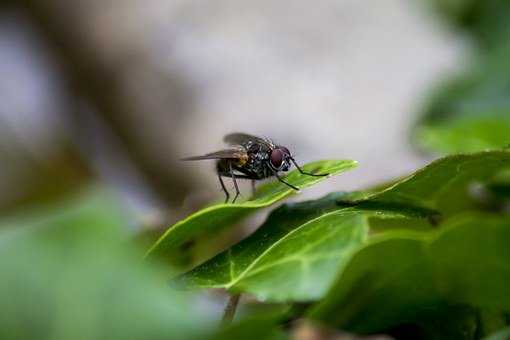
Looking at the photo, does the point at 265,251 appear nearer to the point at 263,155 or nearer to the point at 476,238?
the point at 476,238

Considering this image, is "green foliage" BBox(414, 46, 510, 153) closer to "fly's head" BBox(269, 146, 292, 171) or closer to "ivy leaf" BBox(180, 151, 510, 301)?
"fly's head" BBox(269, 146, 292, 171)

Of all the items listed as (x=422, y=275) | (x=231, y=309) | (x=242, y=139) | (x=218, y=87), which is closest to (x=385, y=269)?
(x=422, y=275)

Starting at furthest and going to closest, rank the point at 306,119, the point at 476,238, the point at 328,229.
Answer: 1. the point at 306,119
2. the point at 328,229
3. the point at 476,238

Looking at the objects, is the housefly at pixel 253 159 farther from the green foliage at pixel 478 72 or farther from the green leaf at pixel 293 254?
the green leaf at pixel 293 254

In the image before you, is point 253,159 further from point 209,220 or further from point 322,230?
point 322,230

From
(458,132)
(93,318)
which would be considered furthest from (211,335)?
(458,132)

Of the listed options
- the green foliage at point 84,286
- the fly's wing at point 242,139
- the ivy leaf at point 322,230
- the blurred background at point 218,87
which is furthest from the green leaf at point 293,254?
the blurred background at point 218,87
